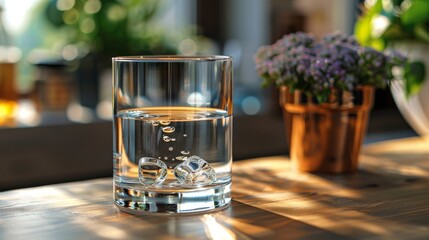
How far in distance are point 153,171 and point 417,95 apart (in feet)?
1.94

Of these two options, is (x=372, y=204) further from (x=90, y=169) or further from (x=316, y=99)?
(x=90, y=169)

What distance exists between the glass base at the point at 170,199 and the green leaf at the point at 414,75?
49 cm

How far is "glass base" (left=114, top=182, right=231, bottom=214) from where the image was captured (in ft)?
2.14

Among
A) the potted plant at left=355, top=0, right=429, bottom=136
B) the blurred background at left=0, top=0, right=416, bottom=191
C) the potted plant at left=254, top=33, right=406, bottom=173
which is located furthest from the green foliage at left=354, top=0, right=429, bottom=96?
the blurred background at left=0, top=0, right=416, bottom=191

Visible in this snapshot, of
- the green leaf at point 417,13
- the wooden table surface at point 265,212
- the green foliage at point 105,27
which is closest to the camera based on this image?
the wooden table surface at point 265,212

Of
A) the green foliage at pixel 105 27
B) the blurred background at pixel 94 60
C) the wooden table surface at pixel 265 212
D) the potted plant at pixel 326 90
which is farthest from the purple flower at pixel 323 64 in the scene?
the green foliage at pixel 105 27

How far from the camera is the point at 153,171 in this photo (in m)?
0.65

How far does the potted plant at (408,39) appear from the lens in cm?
105

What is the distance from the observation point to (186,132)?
0.66m

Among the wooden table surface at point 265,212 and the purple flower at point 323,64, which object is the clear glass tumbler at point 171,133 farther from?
the purple flower at point 323,64

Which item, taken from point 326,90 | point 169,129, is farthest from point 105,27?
point 169,129

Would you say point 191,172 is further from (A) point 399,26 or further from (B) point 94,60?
(B) point 94,60

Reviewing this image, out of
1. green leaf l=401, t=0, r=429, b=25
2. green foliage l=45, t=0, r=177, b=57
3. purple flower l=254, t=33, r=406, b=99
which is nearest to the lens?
purple flower l=254, t=33, r=406, b=99

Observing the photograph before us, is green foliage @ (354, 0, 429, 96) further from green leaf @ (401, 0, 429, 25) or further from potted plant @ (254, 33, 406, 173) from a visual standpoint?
potted plant @ (254, 33, 406, 173)
